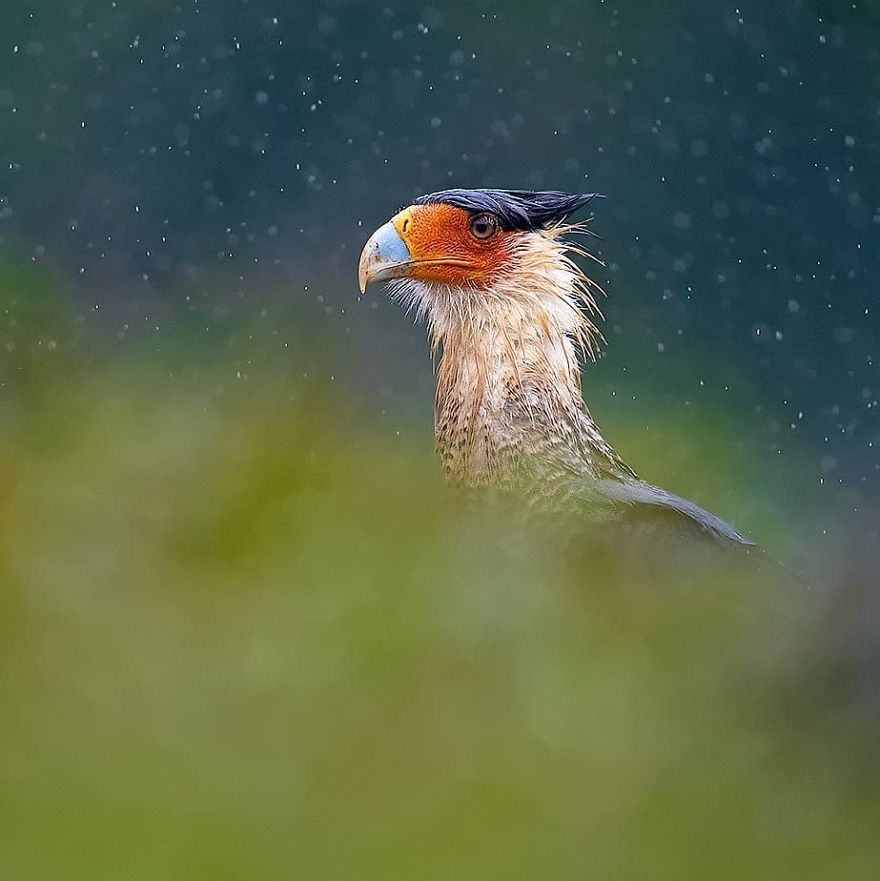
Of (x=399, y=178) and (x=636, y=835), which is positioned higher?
(x=399, y=178)

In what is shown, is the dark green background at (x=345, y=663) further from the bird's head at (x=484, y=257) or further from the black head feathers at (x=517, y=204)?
the black head feathers at (x=517, y=204)

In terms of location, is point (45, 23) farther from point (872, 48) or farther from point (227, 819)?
point (227, 819)

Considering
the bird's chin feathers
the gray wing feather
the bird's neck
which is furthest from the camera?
the bird's chin feathers

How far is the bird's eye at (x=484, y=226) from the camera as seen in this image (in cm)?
329

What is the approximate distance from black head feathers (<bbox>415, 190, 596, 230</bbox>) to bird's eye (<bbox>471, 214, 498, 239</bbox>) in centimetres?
1

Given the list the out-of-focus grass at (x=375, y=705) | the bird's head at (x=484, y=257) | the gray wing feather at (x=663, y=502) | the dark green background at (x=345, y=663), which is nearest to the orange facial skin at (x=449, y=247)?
the bird's head at (x=484, y=257)

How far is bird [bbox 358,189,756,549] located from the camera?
8.83 feet

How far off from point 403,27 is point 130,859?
7008 mm

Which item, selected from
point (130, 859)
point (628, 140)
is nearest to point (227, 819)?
point (130, 859)

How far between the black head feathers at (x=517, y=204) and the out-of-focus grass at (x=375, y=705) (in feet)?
8.83

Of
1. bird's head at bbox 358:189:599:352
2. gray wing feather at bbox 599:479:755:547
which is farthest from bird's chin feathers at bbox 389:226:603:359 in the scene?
gray wing feather at bbox 599:479:755:547

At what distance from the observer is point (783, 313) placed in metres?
7.13

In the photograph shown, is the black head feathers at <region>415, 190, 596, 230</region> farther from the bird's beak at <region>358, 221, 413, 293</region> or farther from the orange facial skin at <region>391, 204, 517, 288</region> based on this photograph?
the bird's beak at <region>358, 221, 413, 293</region>

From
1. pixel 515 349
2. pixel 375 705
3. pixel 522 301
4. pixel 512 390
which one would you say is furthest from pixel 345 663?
pixel 522 301
